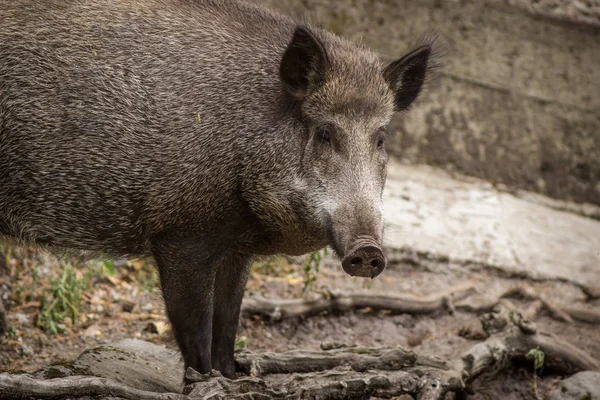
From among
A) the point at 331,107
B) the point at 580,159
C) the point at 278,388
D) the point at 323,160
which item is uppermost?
the point at 580,159

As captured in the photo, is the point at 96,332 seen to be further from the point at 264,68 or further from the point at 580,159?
the point at 580,159

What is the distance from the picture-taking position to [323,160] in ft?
14.9

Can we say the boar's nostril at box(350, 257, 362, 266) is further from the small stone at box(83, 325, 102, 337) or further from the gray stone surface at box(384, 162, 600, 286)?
the gray stone surface at box(384, 162, 600, 286)

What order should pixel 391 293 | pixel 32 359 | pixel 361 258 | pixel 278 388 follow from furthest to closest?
1. pixel 391 293
2. pixel 32 359
3. pixel 278 388
4. pixel 361 258

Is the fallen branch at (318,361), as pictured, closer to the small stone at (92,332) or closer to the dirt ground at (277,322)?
the dirt ground at (277,322)

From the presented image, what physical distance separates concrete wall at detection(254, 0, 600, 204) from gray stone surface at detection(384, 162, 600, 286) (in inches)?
10.6

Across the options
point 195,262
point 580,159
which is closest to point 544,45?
point 580,159

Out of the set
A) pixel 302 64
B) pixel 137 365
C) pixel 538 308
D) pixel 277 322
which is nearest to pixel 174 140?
pixel 302 64

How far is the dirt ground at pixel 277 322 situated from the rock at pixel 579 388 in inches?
14.1

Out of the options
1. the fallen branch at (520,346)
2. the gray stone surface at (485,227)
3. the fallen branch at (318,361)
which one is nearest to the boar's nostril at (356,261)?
the fallen branch at (318,361)

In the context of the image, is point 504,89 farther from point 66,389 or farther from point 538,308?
point 66,389

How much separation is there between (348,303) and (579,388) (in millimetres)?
1817

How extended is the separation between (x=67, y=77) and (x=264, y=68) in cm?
105

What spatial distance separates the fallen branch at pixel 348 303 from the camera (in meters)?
6.29
